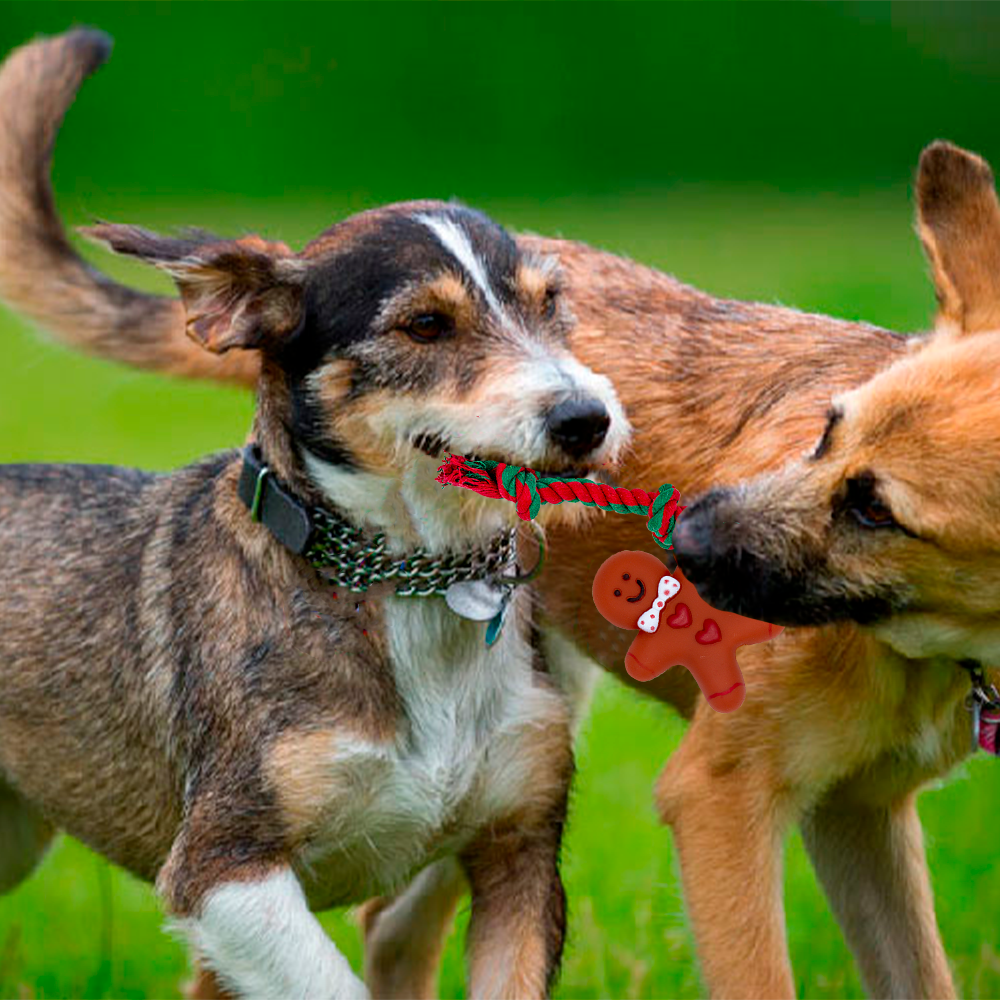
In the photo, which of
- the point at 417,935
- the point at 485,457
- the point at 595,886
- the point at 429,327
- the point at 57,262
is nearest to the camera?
the point at 485,457

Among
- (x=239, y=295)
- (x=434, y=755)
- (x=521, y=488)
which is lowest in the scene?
(x=434, y=755)

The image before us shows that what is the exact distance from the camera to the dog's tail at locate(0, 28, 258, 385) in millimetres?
6117

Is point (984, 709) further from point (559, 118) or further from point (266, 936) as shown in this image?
point (559, 118)

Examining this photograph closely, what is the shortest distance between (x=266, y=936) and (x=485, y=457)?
3.68 feet

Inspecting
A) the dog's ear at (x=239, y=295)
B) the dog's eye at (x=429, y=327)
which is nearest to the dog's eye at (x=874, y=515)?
the dog's eye at (x=429, y=327)

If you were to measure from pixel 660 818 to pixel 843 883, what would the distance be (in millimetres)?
750

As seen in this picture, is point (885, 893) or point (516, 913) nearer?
point (516, 913)

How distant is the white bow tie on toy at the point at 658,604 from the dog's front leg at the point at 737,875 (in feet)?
0.84

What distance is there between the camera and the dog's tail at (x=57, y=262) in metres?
6.12

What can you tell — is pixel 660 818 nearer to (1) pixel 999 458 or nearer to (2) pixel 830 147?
(1) pixel 999 458

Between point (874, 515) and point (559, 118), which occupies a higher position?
point (874, 515)

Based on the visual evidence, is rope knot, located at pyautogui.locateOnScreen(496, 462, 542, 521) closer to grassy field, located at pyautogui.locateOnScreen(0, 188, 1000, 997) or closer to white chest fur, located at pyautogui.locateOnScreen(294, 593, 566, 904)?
white chest fur, located at pyautogui.locateOnScreen(294, 593, 566, 904)

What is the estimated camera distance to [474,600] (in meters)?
4.97

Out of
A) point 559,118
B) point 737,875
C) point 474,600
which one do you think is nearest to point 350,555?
point 474,600
